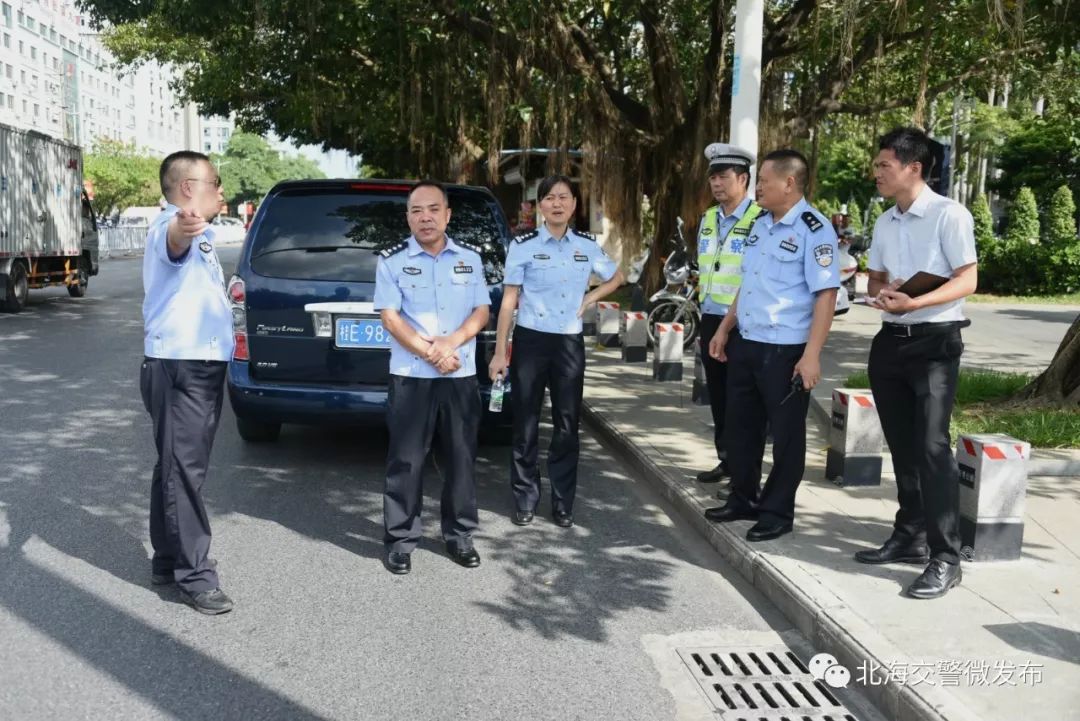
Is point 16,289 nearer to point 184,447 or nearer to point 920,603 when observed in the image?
point 184,447

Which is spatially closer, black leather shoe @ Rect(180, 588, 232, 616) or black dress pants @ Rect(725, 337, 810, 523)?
black leather shoe @ Rect(180, 588, 232, 616)

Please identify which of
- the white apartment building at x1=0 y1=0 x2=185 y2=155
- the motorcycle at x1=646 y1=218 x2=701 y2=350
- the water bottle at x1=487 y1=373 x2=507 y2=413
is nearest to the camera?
the water bottle at x1=487 y1=373 x2=507 y2=413

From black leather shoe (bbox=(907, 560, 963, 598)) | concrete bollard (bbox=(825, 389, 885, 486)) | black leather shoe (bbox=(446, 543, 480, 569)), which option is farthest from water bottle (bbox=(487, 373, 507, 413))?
concrete bollard (bbox=(825, 389, 885, 486))

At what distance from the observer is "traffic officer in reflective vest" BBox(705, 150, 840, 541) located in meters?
4.81

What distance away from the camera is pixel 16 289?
668 inches

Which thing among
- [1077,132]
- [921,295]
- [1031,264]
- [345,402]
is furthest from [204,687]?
[1077,132]

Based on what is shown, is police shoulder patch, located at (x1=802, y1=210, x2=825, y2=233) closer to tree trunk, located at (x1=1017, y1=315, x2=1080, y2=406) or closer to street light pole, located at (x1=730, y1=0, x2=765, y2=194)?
street light pole, located at (x1=730, y1=0, x2=765, y2=194)

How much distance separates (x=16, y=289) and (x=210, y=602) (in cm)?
1483

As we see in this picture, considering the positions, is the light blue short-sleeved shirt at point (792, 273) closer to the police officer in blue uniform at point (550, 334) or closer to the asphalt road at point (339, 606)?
the police officer in blue uniform at point (550, 334)

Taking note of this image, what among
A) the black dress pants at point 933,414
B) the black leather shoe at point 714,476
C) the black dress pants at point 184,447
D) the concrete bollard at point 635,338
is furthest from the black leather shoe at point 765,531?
the concrete bollard at point 635,338

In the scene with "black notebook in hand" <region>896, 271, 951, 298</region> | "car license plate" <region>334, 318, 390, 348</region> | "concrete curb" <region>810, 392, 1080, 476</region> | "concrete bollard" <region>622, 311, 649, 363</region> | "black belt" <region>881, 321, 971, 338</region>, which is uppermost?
"black notebook in hand" <region>896, 271, 951, 298</region>

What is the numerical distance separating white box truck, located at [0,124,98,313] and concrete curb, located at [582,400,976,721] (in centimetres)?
1442

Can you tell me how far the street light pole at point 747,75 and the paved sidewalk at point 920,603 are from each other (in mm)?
2750

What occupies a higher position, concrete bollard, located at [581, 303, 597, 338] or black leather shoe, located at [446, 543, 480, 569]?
concrete bollard, located at [581, 303, 597, 338]
